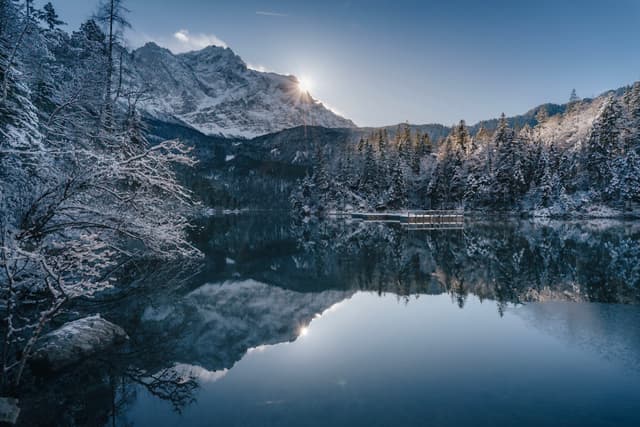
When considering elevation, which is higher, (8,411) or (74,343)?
(8,411)

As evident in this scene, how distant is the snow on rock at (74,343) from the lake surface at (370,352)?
501mm

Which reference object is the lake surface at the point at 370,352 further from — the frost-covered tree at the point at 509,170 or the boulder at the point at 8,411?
the frost-covered tree at the point at 509,170

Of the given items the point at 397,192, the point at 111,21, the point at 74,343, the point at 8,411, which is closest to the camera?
the point at 8,411

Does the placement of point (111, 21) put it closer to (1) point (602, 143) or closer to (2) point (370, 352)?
(2) point (370, 352)

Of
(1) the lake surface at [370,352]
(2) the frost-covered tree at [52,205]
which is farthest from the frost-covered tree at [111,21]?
(1) the lake surface at [370,352]

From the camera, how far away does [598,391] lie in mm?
8430

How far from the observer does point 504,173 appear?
264ft

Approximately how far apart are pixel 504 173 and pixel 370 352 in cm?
8177

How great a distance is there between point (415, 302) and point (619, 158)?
83.1 meters

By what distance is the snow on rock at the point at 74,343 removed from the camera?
932cm

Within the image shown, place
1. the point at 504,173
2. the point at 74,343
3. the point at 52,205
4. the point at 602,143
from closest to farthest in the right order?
the point at 52,205 < the point at 74,343 < the point at 602,143 < the point at 504,173

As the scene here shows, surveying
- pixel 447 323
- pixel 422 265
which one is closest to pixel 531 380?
pixel 447 323

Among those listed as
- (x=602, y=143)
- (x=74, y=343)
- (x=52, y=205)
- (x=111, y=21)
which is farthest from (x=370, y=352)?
(x=602, y=143)

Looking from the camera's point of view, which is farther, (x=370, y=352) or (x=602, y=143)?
(x=602, y=143)
